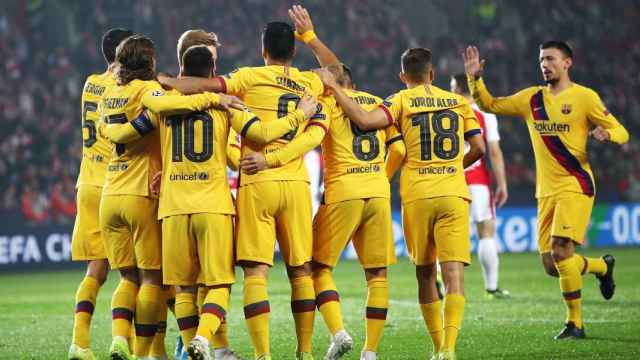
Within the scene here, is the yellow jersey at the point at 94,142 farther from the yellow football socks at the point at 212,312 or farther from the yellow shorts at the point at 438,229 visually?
the yellow shorts at the point at 438,229

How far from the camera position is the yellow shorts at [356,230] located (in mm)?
8125

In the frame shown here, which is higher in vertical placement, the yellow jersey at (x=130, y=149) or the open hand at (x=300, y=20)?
the open hand at (x=300, y=20)

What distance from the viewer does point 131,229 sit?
7.86 meters

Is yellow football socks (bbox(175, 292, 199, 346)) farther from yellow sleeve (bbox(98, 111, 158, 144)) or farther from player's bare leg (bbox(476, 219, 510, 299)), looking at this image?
player's bare leg (bbox(476, 219, 510, 299))

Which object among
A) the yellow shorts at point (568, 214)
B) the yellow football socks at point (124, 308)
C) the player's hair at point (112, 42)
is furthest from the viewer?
the yellow shorts at point (568, 214)

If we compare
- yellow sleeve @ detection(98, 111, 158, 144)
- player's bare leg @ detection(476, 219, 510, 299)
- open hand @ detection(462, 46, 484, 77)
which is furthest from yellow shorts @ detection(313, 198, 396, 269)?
player's bare leg @ detection(476, 219, 510, 299)

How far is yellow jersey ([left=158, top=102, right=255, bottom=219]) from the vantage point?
747 centimetres

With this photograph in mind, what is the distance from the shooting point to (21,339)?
33.6 feet

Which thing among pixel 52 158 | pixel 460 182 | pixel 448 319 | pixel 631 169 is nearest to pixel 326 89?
pixel 460 182

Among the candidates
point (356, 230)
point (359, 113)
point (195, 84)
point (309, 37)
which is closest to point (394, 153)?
point (359, 113)

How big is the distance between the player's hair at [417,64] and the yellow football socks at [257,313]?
1907mm

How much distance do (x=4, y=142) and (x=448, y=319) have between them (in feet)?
54.6

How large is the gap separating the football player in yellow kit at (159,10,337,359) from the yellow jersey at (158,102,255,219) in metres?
0.18

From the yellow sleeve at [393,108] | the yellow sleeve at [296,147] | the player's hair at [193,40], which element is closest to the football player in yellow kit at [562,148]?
the yellow sleeve at [393,108]
